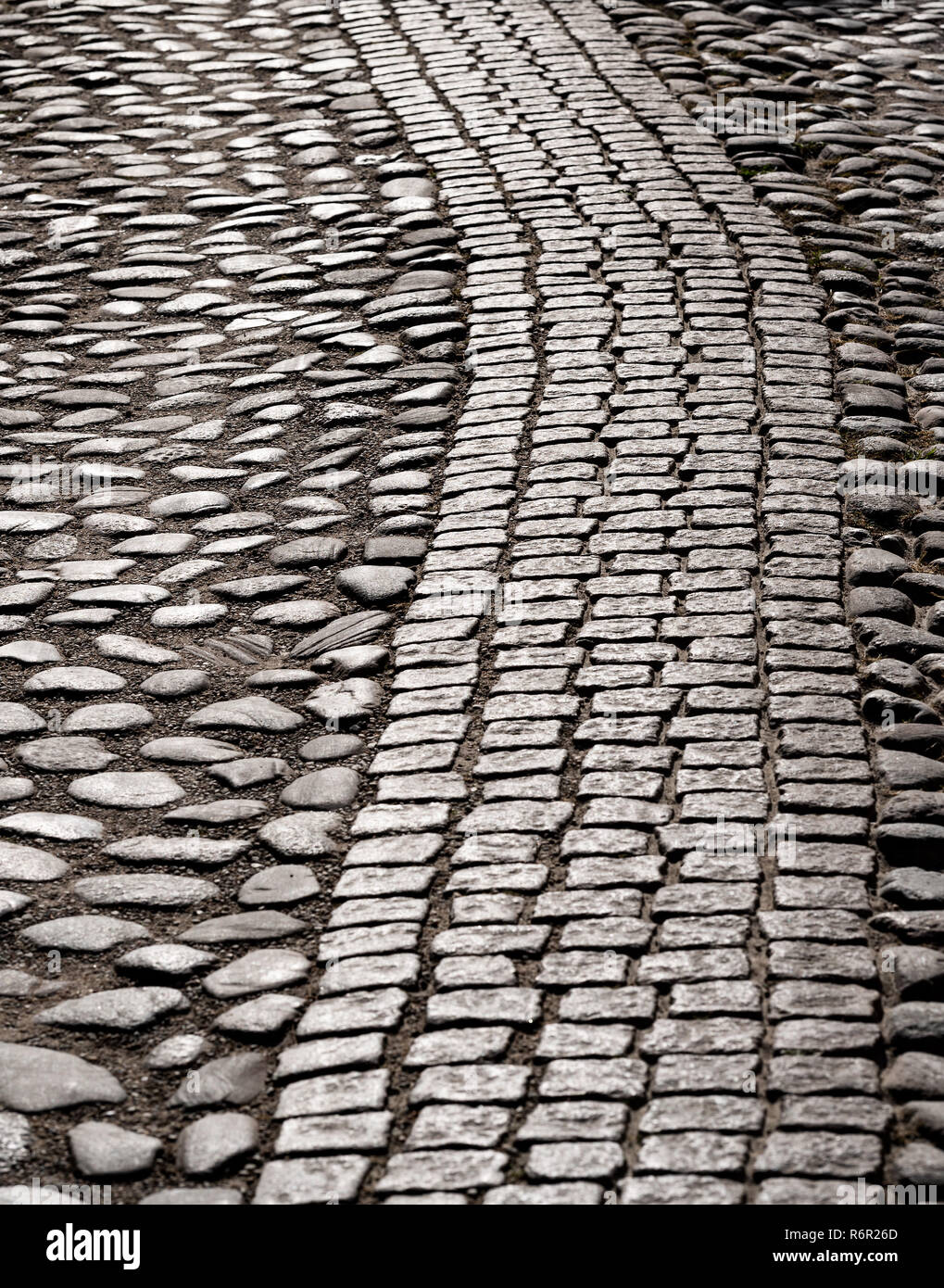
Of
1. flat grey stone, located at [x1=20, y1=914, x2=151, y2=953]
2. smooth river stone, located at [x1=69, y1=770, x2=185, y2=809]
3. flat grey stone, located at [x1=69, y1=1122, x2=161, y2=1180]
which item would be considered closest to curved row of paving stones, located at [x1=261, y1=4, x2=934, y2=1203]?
flat grey stone, located at [x1=69, y1=1122, x2=161, y2=1180]

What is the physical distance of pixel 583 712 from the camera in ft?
14.8

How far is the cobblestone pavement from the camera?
3.33 meters

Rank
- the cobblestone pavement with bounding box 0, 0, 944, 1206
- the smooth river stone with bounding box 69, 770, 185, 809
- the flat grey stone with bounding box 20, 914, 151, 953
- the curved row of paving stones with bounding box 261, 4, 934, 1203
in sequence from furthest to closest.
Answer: the smooth river stone with bounding box 69, 770, 185, 809 → the flat grey stone with bounding box 20, 914, 151, 953 → the cobblestone pavement with bounding box 0, 0, 944, 1206 → the curved row of paving stones with bounding box 261, 4, 934, 1203

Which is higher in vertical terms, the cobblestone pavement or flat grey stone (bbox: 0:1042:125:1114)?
the cobblestone pavement

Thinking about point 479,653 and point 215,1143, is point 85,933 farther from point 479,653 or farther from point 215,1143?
point 479,653

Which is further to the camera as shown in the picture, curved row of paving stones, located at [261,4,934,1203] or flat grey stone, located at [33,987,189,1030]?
flat grey stone, located at [33,987,189,1030]

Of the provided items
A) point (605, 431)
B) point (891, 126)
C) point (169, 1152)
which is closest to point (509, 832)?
point (169, 1152)

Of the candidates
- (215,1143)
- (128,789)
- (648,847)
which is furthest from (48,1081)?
(648,847)

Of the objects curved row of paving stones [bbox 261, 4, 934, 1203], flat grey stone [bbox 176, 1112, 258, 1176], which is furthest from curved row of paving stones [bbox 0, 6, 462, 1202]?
curved row of paving stones [bbox 261, 4, 934, 1203]

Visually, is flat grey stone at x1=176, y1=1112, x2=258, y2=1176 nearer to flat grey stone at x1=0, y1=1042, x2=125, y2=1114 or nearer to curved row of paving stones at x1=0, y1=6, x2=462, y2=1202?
curved row of paving stones at x1=0, y1=6, x2=462, y2=1202

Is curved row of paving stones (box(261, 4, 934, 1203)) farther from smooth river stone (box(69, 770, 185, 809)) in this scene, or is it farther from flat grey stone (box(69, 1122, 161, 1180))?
smooth river stone (box(69, 770, 185, 809))

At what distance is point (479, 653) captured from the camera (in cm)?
481

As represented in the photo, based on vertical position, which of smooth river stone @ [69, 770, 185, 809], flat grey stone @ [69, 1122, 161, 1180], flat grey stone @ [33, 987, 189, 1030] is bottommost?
flat grey stone @ [69, 1122, 161, 1180]

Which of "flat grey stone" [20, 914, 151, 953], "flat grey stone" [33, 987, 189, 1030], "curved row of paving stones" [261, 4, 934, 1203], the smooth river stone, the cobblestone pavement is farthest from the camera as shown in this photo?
the smooth river stone
